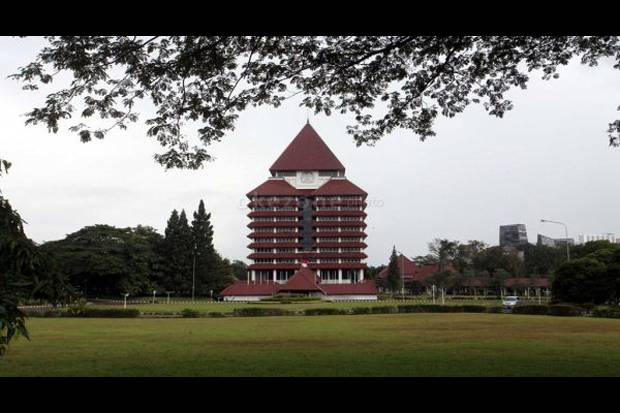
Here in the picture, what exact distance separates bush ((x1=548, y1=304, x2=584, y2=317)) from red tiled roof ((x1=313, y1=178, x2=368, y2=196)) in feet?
127

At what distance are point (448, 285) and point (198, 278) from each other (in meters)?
28.6

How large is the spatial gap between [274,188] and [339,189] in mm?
8147

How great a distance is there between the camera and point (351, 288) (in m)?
62.3

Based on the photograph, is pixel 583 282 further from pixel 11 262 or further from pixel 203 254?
pixel 203 254

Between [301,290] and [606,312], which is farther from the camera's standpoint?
[301,290]

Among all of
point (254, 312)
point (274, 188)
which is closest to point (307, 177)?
point (274, 188)

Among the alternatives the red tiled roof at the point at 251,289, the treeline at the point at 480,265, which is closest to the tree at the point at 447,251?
the treeline at the point at 480,265

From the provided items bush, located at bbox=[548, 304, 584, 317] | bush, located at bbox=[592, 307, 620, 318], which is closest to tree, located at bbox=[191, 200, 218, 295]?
bush, located at bbox=[548, 304, 584, 317]

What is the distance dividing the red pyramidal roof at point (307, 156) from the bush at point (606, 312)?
157 feet

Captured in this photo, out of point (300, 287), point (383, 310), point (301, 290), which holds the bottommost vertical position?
point (383, 310)
